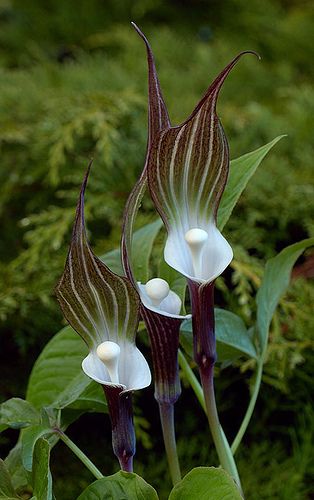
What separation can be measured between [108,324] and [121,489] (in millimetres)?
84

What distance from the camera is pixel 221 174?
1.23 ft

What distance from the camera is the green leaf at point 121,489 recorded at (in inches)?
13.6

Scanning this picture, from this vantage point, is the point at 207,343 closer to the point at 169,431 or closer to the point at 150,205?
the point at 169,431

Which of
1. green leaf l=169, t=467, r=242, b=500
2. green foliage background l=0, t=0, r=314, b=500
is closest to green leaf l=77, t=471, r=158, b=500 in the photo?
green leaf l=169, t=467, r=242, b=500

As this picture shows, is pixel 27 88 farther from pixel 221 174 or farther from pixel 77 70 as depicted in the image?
pixel 221 174

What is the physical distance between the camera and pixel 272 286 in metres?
0.48

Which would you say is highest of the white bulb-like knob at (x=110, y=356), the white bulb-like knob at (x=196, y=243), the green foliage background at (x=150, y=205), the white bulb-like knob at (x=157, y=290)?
the white bulb-like knob at (x=196, y=243)

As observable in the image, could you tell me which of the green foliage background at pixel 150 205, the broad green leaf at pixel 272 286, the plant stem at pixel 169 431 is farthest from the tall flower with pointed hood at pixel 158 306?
the green foliage background at pixel 150 205

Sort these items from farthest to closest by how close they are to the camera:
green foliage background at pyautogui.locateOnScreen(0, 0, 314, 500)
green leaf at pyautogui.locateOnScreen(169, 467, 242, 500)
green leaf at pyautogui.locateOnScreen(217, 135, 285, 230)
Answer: green foliage background at pyautogui.locateOnScreen(0, 0, 314, 500) < green leaf at pyautogui.locateOnScreen(217, 135, 285, 230) < green leaf at pyautogui.locateOnScreen(169, 467, 242, 500)

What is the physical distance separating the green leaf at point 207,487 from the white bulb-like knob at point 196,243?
101 millimetres

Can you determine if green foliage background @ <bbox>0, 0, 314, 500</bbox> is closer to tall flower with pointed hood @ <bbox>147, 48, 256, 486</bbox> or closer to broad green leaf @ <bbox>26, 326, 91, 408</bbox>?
broad green leaf @ <bbox>26, 326, 91, 408</bbox>

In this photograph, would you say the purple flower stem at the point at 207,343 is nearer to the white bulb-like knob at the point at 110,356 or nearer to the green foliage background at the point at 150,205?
the white bulb-like knob at the point at 110,356

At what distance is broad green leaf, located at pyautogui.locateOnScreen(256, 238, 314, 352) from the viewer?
1.54 feet

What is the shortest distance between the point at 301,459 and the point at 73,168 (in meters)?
0.46
